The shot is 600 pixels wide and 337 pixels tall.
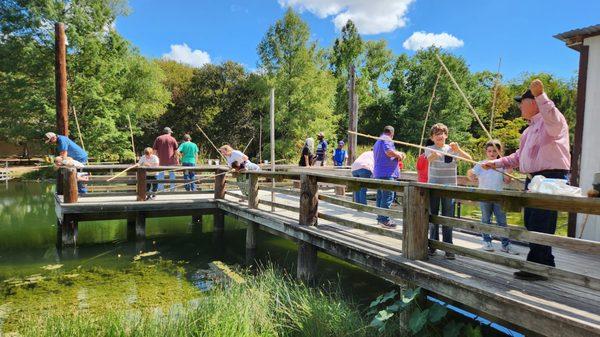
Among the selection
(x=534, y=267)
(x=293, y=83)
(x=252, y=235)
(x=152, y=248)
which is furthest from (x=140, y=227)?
(x=293, y=83)

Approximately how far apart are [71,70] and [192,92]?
7069 mm

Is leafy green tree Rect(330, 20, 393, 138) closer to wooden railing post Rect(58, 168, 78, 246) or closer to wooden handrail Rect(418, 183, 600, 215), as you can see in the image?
wooden railing post Rect(58, 168, 78, 246)

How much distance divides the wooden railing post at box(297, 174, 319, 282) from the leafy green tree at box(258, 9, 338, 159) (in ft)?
61.2

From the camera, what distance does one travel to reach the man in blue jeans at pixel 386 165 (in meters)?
5.85

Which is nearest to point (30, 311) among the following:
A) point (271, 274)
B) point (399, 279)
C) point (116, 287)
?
point (116, 287)

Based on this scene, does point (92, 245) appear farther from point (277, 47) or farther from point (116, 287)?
point (277, 47)

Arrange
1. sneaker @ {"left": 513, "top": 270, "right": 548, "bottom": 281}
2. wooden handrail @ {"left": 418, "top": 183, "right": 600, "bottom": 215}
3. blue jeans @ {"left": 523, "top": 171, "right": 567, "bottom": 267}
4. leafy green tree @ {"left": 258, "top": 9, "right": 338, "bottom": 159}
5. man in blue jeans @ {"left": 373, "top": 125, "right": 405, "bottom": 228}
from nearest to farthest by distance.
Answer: wooden handrail @ {"left": 418, "top": 183, "right": 600, "bottom": 215} < blue jeans @ {"left": 523, "top": 171, "right": 567, "bottom": 267} < sneaker @ {"left": 513, "top": 270, "right": 548, "bottom": 281} < man in blue jeans @ {"left": 373, "top": 125, "right": 405, "bottom": 228} < leafy green tree @ {"left": 258, "top": 9, "right": 338, "bottom": 159}

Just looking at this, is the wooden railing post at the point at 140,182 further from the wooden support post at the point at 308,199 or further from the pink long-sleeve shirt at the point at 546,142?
the pink long-sleeve shirt at the point at 546,142

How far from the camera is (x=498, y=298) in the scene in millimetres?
3109

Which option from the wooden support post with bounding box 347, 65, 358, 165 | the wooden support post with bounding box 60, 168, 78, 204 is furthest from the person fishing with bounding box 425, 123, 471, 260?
the wooden support post with bounding box 60, 168, 78, 204

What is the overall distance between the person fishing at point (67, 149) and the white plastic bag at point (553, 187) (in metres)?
7.97

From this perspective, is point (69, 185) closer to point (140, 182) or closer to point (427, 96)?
point (140, 182)

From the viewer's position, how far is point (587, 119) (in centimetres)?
513

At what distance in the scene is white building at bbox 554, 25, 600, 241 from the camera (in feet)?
16.3
